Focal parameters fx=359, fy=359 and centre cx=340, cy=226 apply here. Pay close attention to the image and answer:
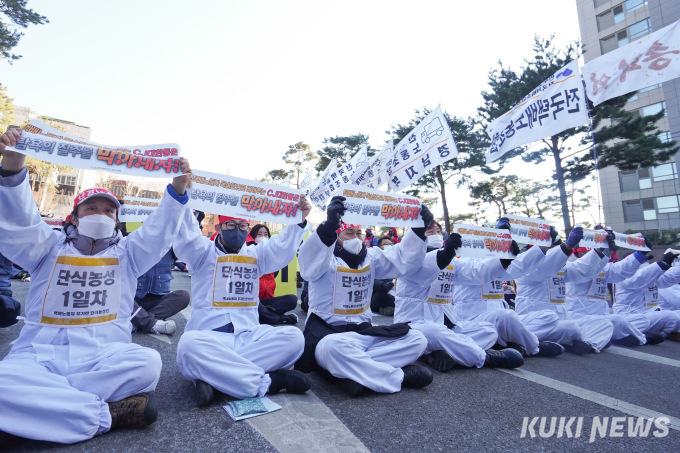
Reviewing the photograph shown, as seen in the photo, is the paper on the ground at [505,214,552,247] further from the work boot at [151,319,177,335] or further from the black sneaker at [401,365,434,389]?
the work boot at [151,319,177,335]

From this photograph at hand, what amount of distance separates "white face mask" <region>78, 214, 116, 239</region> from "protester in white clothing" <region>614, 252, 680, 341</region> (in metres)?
7.41

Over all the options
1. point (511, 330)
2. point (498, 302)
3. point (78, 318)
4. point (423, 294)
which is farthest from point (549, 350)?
point (78, 318)

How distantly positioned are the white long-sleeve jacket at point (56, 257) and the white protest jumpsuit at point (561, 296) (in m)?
4.64

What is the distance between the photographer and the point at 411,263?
12.0 feet

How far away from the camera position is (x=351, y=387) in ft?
8.77

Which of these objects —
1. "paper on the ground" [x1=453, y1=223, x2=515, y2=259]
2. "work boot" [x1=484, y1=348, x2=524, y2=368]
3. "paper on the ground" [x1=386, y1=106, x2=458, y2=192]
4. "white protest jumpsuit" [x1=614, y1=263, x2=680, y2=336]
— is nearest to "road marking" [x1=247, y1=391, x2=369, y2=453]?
"work boot" [x1=484, y1=348, x2=524, y2=368]

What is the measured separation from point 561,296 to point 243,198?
15.7 feet

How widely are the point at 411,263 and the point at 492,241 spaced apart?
124cm

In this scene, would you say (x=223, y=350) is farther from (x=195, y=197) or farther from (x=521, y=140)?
(x=521, y=140)

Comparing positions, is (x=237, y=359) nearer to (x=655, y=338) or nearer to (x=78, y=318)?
(x=78, y=318)

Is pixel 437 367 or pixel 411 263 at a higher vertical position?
pixel 411 263

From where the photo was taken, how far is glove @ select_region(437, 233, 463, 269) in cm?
368

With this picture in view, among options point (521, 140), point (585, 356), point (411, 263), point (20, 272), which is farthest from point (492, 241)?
point (20, 272)

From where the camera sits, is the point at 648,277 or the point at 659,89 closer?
the point at 648,277
